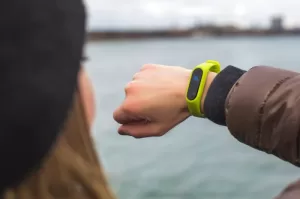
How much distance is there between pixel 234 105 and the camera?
1024 mm

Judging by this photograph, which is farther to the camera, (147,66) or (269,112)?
(147,66)

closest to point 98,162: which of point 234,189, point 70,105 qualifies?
point 70,105

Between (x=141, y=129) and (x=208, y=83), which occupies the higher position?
(x=208, y=83)

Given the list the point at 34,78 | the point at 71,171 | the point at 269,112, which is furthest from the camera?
the point at 269,112

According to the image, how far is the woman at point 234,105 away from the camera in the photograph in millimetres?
965

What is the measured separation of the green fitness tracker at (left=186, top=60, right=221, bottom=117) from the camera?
112cm

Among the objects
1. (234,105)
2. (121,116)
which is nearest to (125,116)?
(121,116)

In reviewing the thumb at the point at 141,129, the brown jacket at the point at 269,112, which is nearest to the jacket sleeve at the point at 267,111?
the brown jacket at the point at 269,112

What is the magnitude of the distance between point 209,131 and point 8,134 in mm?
12142

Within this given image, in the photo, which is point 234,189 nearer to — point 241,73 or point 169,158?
point 169,158

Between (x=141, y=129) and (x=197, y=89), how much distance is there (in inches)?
5.0

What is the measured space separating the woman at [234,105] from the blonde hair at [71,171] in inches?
10.8

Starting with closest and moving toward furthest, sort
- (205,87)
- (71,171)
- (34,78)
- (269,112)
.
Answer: (34,78)
(71,171)
(269,112)
(205,87)

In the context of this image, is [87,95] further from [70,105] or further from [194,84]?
[194,84]
